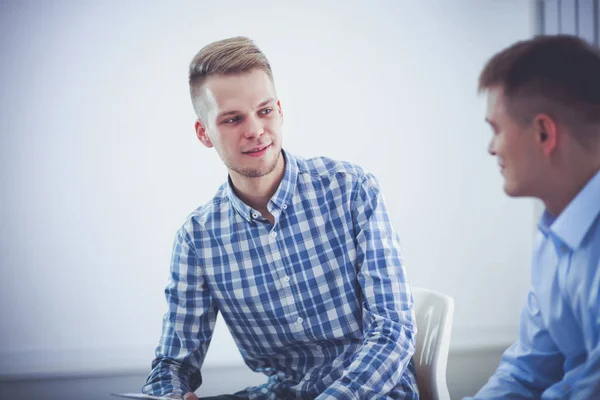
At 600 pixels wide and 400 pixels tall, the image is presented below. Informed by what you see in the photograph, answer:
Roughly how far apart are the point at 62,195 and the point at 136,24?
2.51ft

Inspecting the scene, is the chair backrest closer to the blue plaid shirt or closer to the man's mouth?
the blue plaid shirt

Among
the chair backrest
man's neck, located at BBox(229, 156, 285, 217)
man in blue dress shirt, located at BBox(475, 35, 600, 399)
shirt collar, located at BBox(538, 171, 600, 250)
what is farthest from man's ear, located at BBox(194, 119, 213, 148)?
shirt collar, located at BBox(538, 171, 600, 250)

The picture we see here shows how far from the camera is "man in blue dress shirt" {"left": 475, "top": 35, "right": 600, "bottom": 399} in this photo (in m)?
0.78

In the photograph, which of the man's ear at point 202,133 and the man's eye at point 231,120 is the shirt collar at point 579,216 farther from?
the man's ear at point 202,133

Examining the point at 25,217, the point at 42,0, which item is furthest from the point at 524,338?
the point at 42,0

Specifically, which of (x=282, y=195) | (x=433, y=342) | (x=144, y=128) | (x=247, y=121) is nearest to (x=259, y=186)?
(x=282, y=195)

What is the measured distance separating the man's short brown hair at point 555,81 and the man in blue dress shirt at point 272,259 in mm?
655

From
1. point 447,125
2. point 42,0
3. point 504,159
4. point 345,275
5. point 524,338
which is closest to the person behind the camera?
point 504,159

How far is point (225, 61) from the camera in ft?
4.90

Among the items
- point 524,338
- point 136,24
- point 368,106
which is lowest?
point 524,338

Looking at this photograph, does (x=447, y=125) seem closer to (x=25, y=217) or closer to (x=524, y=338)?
(x=524, y=338)

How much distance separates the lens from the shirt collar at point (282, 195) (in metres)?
1.51

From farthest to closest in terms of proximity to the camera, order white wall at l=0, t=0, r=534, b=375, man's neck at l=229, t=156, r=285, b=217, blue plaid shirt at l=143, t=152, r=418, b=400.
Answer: white wall at l=0, t=0, r=534, b=375 < man's neck at l=229, t=156, r=285, b=217 < blue plaid shirt at l=143, t=152, r=418, b=400

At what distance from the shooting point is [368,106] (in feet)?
8.12
